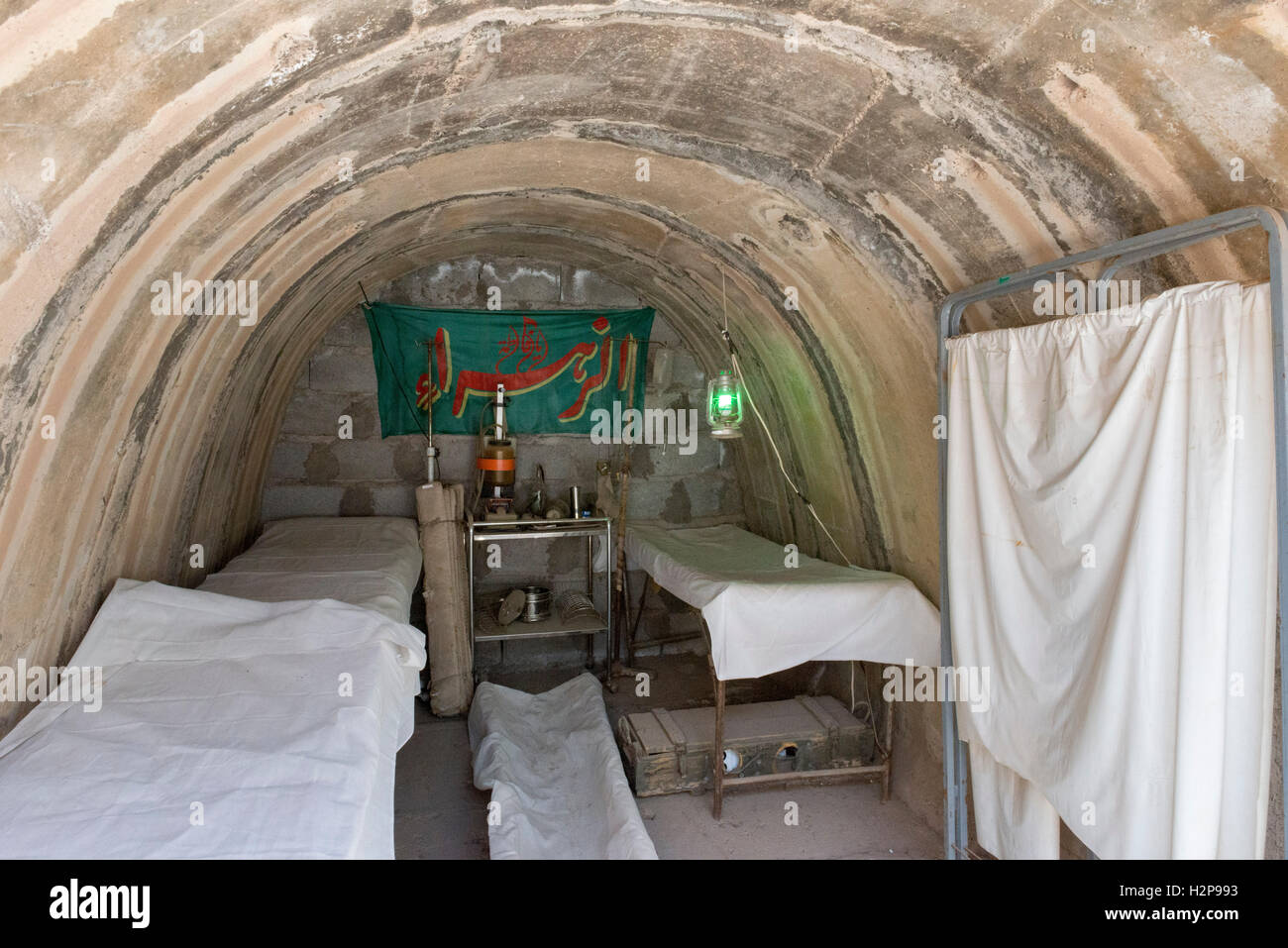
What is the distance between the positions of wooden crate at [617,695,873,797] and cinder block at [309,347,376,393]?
3157mm

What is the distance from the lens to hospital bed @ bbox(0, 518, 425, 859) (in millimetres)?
1816

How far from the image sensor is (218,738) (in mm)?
2271

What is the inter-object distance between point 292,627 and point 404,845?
131 centimetres

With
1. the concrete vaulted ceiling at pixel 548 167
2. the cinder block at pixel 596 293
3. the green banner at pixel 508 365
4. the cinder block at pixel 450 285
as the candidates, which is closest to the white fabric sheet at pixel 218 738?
the concrete vaulted ceiling at pixel 548 167

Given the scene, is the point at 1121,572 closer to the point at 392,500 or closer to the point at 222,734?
the point at 222,734

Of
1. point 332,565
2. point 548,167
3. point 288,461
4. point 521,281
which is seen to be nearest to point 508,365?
point 521,281

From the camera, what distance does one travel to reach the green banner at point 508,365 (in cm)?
596

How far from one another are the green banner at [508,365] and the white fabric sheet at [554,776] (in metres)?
2.01

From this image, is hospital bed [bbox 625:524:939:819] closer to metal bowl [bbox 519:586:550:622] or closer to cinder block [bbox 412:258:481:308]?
metal bowl [bbox 519:586:550:622]

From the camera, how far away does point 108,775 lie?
6.75 feet

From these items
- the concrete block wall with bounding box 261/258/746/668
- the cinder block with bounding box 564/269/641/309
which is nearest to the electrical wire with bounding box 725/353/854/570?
the concrete block wall with bounding box 261/258/746/668

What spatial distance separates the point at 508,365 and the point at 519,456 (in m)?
0.68

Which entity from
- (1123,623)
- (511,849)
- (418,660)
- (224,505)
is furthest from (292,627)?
(1123,623)
